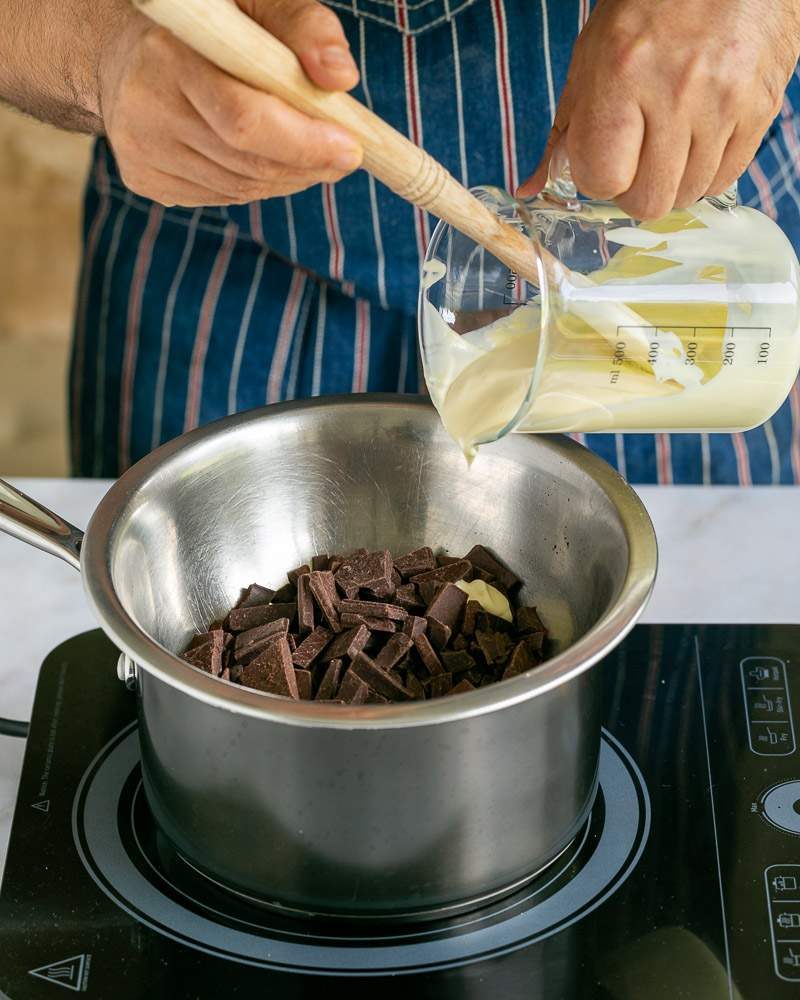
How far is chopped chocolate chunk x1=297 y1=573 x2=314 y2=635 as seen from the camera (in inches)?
39.3

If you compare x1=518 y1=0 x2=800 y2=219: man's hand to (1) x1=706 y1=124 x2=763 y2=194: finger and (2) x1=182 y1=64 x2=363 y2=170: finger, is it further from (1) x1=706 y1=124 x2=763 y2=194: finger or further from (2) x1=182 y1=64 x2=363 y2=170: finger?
(2) x1=182 y1=64 x2=363 y2=170: finger

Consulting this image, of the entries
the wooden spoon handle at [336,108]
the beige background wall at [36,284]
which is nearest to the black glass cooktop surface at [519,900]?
the wooden spoon handle at [336,108]

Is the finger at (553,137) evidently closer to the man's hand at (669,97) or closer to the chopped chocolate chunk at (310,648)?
the man's hand at (669,97)

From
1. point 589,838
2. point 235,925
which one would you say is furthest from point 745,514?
point 235,925

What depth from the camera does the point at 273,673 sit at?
2.95 feet

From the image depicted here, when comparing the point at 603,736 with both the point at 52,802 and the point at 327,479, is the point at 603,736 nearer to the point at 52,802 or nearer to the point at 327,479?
the point at 327,479

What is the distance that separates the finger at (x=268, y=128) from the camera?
745mm

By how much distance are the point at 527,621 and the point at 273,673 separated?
0.22m

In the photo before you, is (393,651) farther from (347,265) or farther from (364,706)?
(347,265)

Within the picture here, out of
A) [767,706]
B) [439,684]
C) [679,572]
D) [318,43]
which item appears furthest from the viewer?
[679,572]

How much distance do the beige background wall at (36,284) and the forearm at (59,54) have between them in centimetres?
184

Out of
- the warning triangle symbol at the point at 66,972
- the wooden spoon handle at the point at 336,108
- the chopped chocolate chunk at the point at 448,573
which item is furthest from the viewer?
the chopped chocolate chunk at the point at 448,573

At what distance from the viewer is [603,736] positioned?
1.02 meters

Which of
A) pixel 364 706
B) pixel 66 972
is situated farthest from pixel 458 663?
pixel 66 972
